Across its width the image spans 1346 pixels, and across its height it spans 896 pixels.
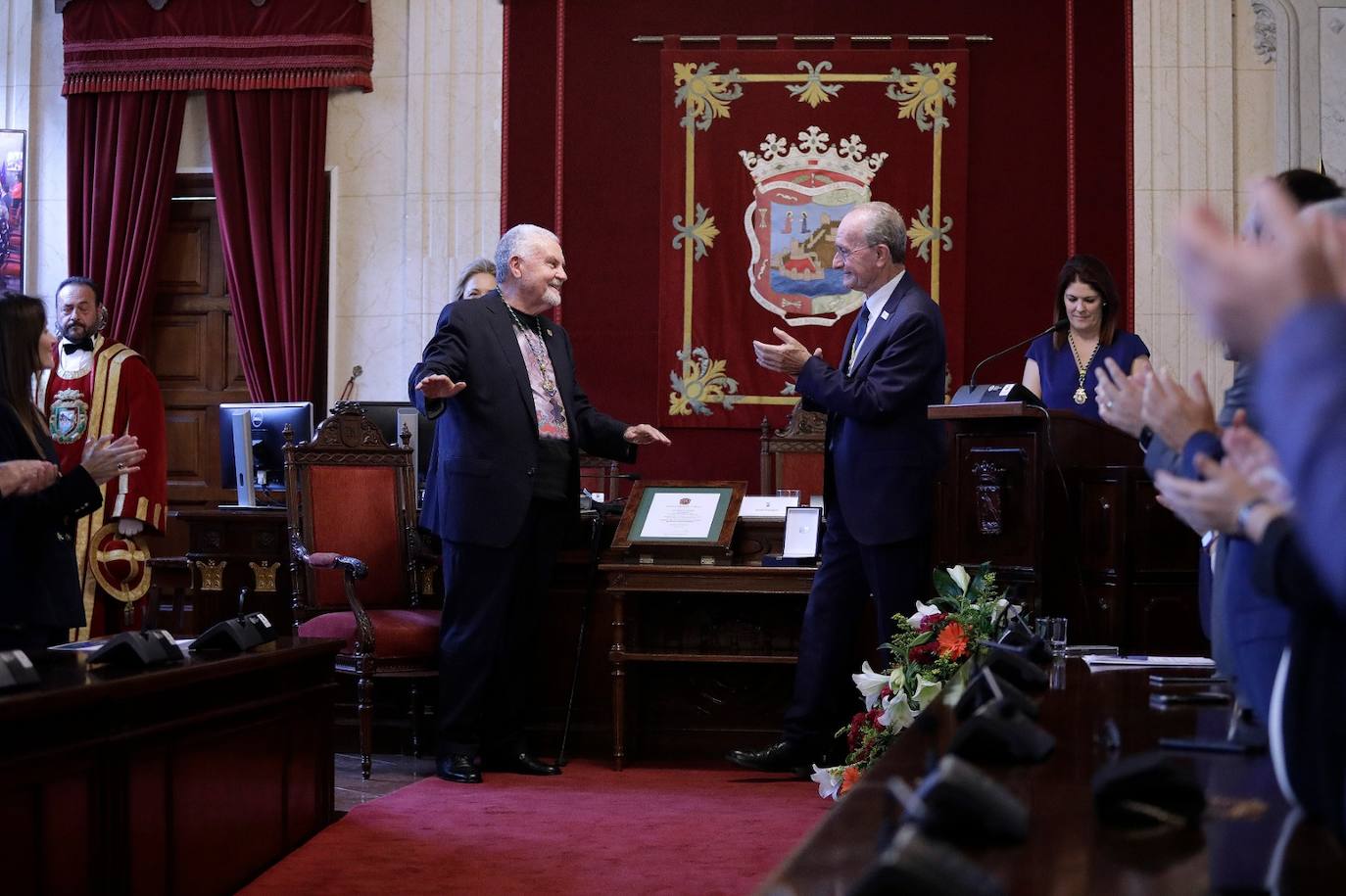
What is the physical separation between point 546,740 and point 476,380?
1421 mm

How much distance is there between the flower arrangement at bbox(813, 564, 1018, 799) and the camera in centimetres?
333

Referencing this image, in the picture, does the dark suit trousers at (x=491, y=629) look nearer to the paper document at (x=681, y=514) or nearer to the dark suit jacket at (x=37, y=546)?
the paper document at (x=681, y=514)

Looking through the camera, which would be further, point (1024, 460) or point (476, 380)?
point (476, 380)

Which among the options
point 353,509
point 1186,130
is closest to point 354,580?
point 353,509

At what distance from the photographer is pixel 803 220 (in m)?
7.25


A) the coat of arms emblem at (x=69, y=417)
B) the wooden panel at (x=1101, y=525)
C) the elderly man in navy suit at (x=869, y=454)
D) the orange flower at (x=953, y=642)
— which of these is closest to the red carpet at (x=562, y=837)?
the elderly man in navy suit at (x=869, y=454)

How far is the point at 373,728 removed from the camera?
543 centimetres

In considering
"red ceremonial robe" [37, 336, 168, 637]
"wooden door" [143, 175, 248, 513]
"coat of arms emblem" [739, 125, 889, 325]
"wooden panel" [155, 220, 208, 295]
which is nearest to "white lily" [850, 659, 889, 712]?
"red ceremonial robe" [37, 336, 168, 637]

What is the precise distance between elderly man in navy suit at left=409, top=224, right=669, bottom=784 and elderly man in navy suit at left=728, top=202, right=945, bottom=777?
78 centimetres

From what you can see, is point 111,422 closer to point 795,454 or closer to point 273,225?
point 273,225

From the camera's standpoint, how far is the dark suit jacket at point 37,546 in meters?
3.49

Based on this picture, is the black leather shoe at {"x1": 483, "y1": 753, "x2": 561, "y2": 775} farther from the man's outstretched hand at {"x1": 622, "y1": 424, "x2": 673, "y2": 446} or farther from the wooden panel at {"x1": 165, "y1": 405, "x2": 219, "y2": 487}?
the wooden panel at {"x1": 165, "y1": 405, "x2": 219, "y2": 487}

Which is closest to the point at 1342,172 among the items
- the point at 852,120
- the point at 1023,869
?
the point at 852,120

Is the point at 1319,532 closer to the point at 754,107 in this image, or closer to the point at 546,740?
the point at 546,740
